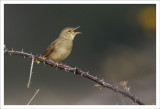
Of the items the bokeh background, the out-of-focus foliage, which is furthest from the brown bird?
the out-of-focus foliage

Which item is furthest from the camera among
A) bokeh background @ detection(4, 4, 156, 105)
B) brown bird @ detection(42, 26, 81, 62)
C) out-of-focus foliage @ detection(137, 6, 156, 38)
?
out-of-focus foliage @ detection(137, 6, 156, 38)

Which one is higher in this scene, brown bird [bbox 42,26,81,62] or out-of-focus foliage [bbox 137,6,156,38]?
brown bird [bbox 42,26,81,62]

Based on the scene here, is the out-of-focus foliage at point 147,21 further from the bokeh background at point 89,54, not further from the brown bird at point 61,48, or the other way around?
the brown bird at point 61,48

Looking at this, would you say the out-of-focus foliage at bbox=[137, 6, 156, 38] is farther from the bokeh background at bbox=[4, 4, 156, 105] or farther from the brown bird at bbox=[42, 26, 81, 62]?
the brown bird at bbox=[42, 26, 81, 62]

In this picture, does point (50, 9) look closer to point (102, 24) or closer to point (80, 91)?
point (102, 24)

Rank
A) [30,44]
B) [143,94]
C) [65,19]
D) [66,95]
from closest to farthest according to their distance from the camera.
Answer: [143,94], [66,95], [30,44], [65,19]
